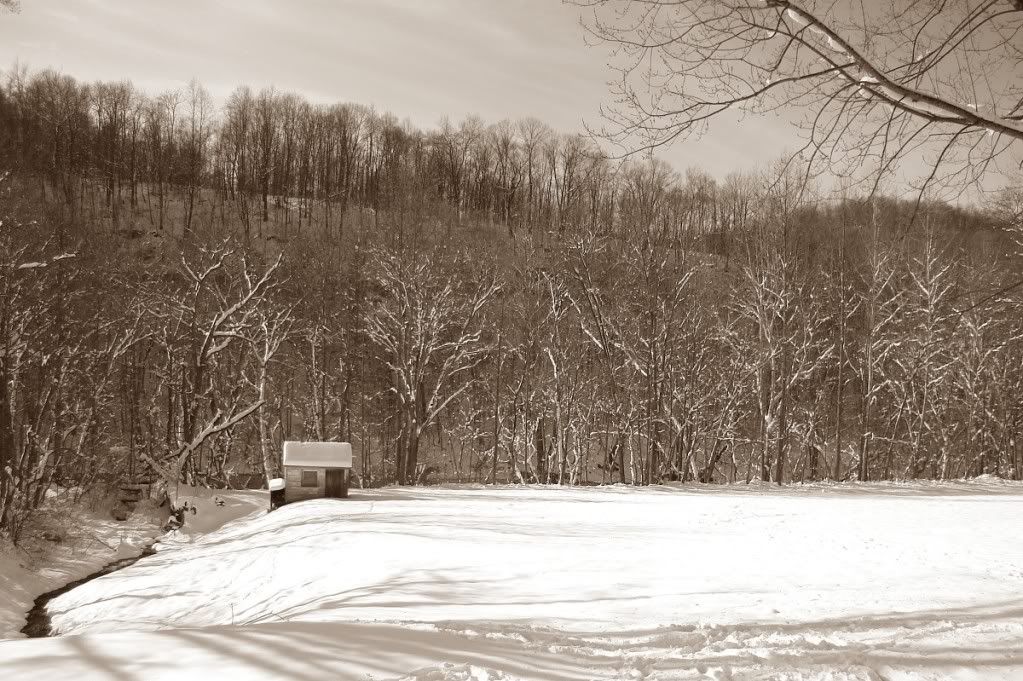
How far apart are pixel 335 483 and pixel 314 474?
2.29 feet

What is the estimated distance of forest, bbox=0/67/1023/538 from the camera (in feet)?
85.1

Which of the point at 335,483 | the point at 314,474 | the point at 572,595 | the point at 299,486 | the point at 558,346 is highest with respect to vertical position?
the point at 558,346

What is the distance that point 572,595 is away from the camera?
821cm

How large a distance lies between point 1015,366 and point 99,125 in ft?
231

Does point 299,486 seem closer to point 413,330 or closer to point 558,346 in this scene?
point 413,330

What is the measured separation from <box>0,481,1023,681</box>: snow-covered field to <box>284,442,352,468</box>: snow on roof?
7.91 ft

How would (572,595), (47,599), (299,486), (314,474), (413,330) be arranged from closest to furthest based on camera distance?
(572,595) < (47,599) < (299,486) < (314,474) < (413,330)

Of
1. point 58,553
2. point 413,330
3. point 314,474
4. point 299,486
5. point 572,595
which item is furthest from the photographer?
point 413,330

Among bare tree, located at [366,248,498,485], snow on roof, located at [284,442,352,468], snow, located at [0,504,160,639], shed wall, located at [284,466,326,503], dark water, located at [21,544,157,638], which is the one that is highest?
bare tree, located at [366,248,498,485]

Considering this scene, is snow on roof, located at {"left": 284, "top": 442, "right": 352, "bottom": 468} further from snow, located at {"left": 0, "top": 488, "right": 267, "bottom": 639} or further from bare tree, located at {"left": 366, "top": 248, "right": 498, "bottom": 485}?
bare tree, located at {"left": 366, "top": 248, "right": 498, "bottom": 485}

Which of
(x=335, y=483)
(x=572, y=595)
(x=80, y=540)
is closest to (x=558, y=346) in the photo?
(x=335, y=483)

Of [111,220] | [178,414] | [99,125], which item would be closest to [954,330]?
[178,414]

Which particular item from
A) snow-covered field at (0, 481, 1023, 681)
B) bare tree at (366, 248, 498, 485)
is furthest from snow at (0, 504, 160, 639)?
bare tree at (366, 248, 498, 485)

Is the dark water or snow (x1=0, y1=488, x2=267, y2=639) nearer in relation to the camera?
the dark water
